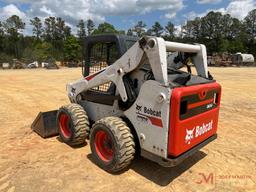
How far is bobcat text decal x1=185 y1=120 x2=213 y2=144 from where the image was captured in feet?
11.5

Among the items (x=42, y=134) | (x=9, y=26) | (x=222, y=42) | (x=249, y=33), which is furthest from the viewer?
(x=249, y=33)

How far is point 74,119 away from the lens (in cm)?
450

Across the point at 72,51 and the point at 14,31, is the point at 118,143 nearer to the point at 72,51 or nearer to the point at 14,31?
the point at 72,51

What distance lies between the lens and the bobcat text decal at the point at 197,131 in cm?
351

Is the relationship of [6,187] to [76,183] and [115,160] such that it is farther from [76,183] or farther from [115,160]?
[115,160]

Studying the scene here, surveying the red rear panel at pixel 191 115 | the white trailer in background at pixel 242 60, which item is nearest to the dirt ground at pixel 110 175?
the red rear panel at pixel 191 115

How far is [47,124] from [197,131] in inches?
123

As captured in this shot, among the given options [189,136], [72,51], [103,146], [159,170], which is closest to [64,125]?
[103,146]

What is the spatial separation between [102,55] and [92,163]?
1847mm

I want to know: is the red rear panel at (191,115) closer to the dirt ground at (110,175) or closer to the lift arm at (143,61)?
A: the lift arm at (143,61)

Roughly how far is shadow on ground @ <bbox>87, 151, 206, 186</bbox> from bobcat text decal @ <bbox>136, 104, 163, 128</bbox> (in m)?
0.87

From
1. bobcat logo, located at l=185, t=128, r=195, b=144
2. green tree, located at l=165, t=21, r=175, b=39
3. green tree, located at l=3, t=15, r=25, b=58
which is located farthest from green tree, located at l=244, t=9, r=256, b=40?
bobcat logo, located at l=185, t=128, r=195, b=144

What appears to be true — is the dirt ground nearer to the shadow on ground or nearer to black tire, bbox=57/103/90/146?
the shadow on ground

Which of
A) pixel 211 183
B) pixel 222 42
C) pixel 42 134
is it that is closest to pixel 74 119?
pixel 42 134
